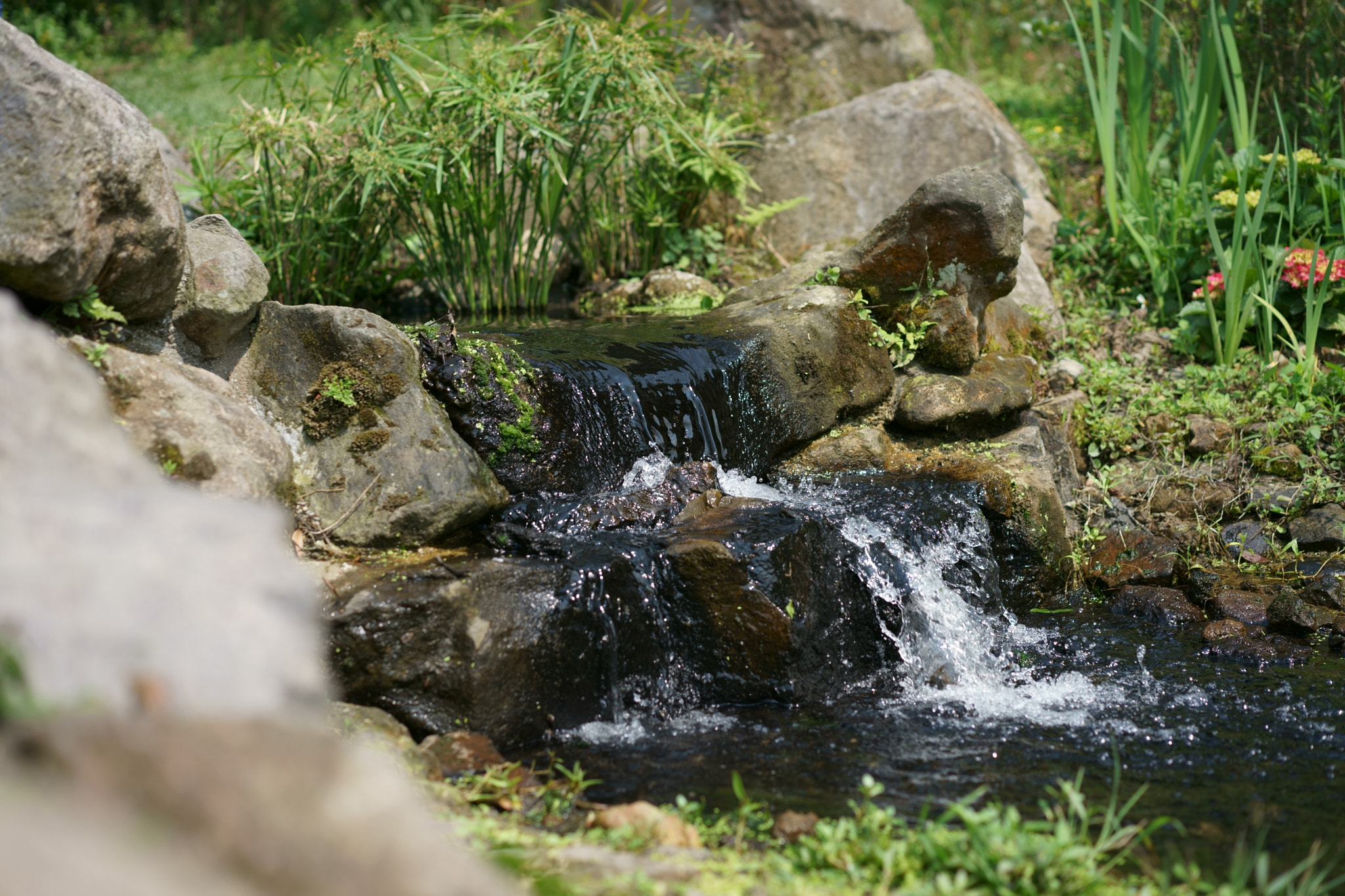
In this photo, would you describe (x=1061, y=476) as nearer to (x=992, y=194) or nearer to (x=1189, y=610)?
(x=1189, y=610)

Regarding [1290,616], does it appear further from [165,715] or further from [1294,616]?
[165,715]

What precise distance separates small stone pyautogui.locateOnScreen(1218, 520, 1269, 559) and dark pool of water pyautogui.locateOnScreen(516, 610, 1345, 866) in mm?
1095

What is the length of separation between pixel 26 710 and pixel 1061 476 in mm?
5394

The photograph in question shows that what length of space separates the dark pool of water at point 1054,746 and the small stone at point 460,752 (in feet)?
0.94

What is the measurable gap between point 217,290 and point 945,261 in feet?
11.8

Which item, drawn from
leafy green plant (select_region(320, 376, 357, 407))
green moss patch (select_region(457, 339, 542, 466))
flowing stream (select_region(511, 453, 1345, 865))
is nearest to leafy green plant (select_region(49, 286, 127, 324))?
leafy green plant (select_region(320, 376, 357, 407))

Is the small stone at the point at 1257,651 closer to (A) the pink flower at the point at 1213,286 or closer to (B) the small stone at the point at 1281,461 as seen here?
(B) the small stone at the point at 1281,461

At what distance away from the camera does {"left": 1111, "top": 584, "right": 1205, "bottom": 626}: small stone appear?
487 centimetres

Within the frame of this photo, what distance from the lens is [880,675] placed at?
4.16 m

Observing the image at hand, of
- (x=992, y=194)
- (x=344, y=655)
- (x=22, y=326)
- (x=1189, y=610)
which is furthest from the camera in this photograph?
(x=992, y=194)

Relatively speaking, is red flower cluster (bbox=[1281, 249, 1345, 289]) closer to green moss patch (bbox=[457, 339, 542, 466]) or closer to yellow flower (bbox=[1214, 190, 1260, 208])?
yellow flower (bbox=[1214, 190, 1260, 208])

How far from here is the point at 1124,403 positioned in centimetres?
638

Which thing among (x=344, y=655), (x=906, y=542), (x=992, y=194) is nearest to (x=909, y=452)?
(x=906, y=542)

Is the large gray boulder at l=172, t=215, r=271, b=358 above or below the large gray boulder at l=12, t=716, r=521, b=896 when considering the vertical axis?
above
